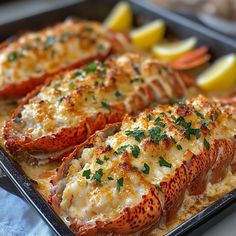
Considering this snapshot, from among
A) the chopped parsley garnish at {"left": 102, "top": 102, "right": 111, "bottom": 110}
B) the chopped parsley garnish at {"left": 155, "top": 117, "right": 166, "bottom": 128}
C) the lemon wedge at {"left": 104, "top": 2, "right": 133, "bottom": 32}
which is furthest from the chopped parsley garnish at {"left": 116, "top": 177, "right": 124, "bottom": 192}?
the lemon wedge at {"left": 104, "top": 2, "right": 133, "bottom": 32}

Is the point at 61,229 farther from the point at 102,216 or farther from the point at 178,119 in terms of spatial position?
the point at 178,119

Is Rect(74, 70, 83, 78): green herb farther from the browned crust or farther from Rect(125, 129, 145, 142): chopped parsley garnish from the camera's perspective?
Rect(125, 129, 145, 142): chopped parsley garnish

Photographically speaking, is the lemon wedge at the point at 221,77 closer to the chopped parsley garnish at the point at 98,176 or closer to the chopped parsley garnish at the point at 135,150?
the chopped parsley garnish at the point at 135,150

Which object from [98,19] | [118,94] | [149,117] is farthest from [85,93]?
[98,19]

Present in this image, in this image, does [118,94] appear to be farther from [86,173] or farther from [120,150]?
[86,173]

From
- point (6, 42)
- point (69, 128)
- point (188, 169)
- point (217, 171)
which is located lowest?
point (217, 171)

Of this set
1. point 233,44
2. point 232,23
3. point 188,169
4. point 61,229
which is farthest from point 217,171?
point 232,23

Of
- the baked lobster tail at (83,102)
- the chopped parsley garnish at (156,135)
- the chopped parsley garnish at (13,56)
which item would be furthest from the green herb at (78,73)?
the chopped parsley garnish at (156,135)
